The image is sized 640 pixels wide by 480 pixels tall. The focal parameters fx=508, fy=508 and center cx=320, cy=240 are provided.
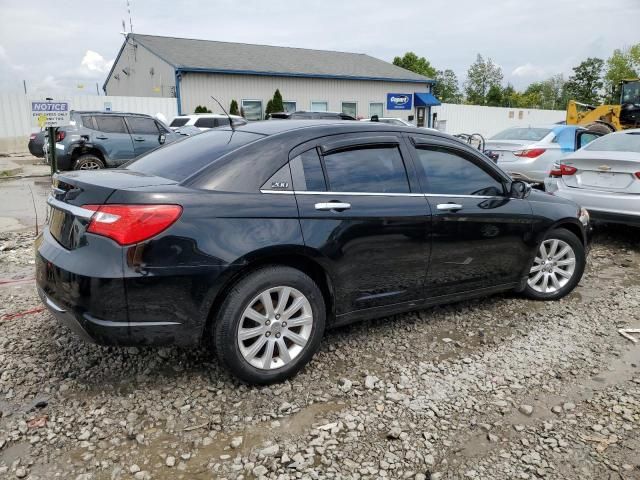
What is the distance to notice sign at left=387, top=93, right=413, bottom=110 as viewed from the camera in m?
29.8

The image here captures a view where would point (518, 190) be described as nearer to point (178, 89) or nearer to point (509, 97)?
point (178, 89)

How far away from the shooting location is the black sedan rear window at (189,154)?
10.5 ft

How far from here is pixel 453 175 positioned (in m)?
3.91

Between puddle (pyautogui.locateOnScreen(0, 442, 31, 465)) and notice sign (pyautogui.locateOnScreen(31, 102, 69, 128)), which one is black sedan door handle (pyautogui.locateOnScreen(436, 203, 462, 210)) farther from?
notice sign (pyautogui.locateOnScreen(31, 102, 69, 128))

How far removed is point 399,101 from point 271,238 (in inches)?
1129

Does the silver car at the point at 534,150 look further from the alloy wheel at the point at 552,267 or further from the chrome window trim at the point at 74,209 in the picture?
the chrome window trim at the point at 74,209

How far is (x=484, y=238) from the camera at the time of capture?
3.98m

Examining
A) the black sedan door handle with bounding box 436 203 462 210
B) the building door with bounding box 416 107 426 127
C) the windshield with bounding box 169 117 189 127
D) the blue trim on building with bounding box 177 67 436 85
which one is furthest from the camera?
the building door with bounding box 416 107 426 127

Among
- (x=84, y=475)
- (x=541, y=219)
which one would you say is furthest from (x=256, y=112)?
(x=84, y=475)

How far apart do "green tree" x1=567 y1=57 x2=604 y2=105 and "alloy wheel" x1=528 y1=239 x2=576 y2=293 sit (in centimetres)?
6036

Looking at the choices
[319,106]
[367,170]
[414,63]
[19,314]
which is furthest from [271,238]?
[414,63]

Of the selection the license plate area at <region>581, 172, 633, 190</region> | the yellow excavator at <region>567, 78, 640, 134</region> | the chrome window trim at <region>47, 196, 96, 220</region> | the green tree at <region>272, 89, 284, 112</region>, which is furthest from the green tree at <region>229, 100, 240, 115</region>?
the chrome window trim at <region>47, 196, 96, 220</region>

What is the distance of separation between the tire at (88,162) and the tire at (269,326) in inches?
394

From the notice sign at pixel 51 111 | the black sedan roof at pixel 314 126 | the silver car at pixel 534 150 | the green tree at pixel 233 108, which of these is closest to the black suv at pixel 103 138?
the notice sign at pixel 51 111
